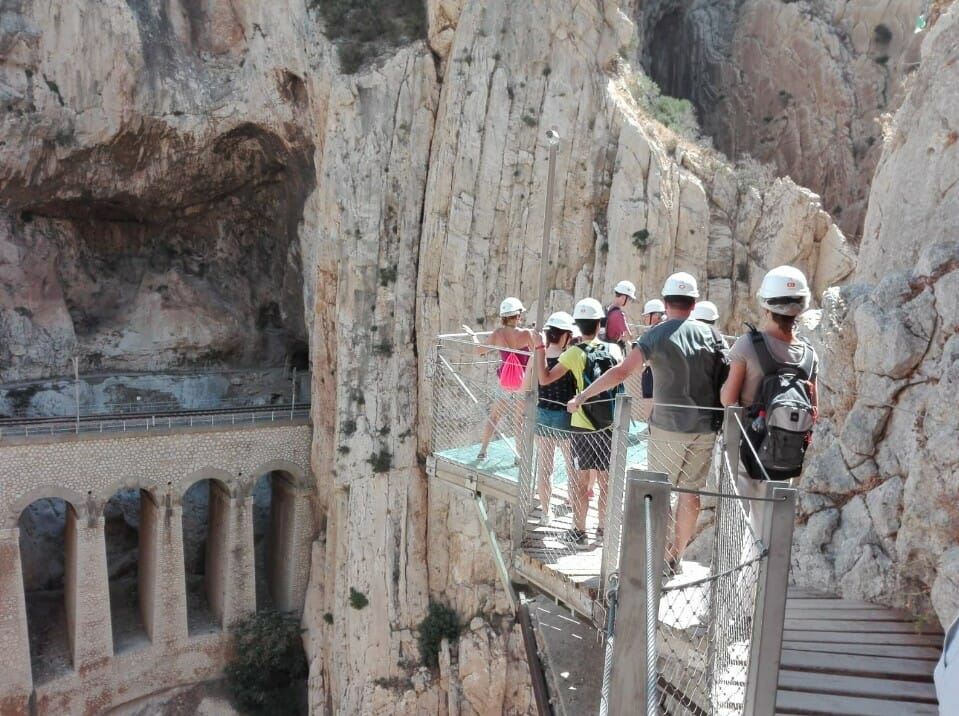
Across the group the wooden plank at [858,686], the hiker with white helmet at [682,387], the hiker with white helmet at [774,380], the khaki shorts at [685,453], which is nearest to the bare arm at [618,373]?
the hiker with white helmet at [682,387]

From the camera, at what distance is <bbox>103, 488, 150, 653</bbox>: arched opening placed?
20344mm

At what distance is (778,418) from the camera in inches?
Answer: 181

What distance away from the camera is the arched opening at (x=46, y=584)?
756 inches

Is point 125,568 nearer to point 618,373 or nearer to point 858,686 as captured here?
point 618,373

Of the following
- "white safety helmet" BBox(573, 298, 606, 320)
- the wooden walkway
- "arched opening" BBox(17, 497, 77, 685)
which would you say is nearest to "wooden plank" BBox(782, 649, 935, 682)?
the wooden walkway

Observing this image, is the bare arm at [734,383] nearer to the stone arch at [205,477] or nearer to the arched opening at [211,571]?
the stone arch at [205,477]

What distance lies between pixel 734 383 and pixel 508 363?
112 inches

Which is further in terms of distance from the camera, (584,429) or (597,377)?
(597,377)

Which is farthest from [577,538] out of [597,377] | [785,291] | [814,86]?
[814,86]

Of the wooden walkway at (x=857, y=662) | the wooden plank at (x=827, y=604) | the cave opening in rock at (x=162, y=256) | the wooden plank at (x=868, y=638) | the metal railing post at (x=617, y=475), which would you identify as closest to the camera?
the wooden walkway at (x=857, y=662)

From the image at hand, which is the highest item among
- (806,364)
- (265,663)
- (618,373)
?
(806,364)

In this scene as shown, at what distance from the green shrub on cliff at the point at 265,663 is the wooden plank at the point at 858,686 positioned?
1853 cm

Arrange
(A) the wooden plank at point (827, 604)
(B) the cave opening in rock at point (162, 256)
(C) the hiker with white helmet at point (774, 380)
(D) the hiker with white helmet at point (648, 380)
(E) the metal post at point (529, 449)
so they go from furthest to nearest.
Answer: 1. (B) the cave opening in rock at point (162, 256)
2. (D) the hiker with white helmet at point (648, 380)
3. (E) the metal post at point (529, 449)
4. (A) the wooden plank at point (827, 604)
5. (C) the hiker with white helmet at point (774, 380)

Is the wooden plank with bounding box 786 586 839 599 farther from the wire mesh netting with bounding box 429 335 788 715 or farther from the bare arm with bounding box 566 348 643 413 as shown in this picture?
the bare arm with bounding box 566 348 643 413
